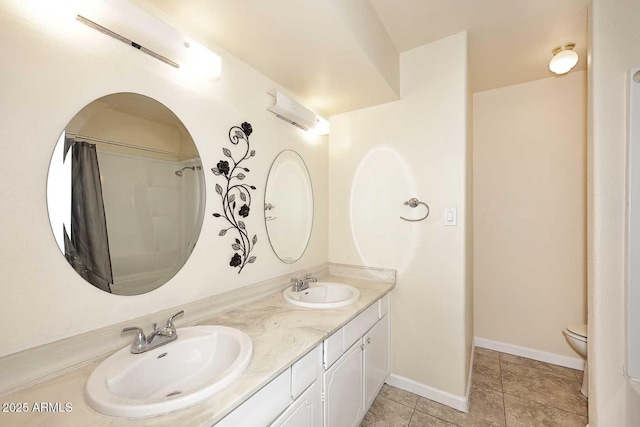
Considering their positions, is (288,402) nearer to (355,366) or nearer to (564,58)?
(355,366)

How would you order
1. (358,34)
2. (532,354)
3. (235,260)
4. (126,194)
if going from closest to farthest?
(126,194) → (358,34) → (235,260) → (532,354)

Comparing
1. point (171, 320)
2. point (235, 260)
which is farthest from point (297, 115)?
point (171, 320)

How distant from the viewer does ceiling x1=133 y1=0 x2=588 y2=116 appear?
1143mm

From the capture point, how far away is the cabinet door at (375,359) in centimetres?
157

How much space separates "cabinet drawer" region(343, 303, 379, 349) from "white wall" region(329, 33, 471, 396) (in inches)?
13.8

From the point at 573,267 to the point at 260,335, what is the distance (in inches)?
105

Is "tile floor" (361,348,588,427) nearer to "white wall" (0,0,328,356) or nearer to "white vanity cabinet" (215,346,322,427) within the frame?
"white vanity cabinet" (215,346,322,427)

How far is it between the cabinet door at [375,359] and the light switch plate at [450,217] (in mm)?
814

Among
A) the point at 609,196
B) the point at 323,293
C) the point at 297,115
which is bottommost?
the point at 323,293

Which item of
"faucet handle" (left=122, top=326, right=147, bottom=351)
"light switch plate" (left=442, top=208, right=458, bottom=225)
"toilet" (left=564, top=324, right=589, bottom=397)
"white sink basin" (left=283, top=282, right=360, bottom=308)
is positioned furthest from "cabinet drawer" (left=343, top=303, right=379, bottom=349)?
"toilet" (left=564, top=324, right=589, bottom=397)

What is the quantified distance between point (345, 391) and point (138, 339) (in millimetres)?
1005

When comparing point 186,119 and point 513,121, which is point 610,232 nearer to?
point 513,121

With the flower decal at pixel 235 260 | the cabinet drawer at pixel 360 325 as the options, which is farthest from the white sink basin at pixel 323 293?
the flower decal at pixel 235 260

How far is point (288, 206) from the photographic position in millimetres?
1851
